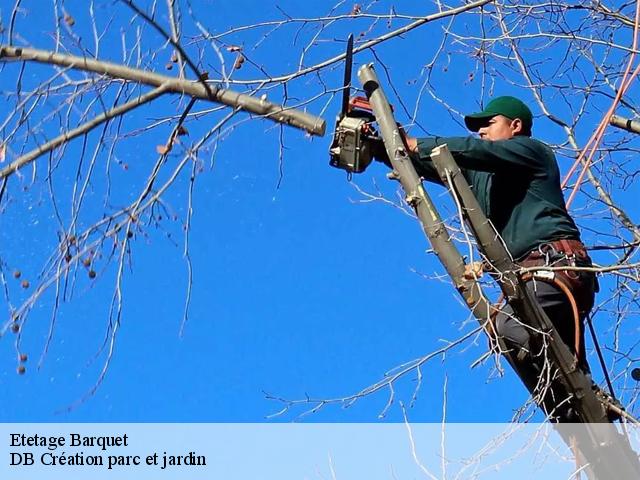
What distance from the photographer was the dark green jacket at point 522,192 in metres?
3.98

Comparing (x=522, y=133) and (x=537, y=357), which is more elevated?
(x=522, y=133)

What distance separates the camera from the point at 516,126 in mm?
4555

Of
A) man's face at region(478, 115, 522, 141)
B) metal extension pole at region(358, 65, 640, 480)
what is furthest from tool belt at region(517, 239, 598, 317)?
man's face at region(478, 115, 522, 141)

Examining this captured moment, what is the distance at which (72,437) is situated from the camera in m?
5.01

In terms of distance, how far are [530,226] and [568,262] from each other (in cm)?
23

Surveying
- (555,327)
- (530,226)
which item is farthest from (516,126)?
(555,327)

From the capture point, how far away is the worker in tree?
383 centimetres

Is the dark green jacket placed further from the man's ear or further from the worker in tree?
the man's ear

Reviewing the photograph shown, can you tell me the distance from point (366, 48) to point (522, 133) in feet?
2.69

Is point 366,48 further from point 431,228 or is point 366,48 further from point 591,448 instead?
point 591,448

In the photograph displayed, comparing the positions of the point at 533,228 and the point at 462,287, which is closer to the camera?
the point at 462,287

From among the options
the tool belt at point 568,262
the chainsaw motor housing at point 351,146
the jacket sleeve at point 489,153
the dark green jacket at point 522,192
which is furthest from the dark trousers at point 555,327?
the chainsaw motor housing at point 351,146

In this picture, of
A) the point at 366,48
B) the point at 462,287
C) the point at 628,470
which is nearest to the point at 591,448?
the point at 628,470

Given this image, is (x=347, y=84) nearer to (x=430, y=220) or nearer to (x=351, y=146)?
(x=351, y=146)
